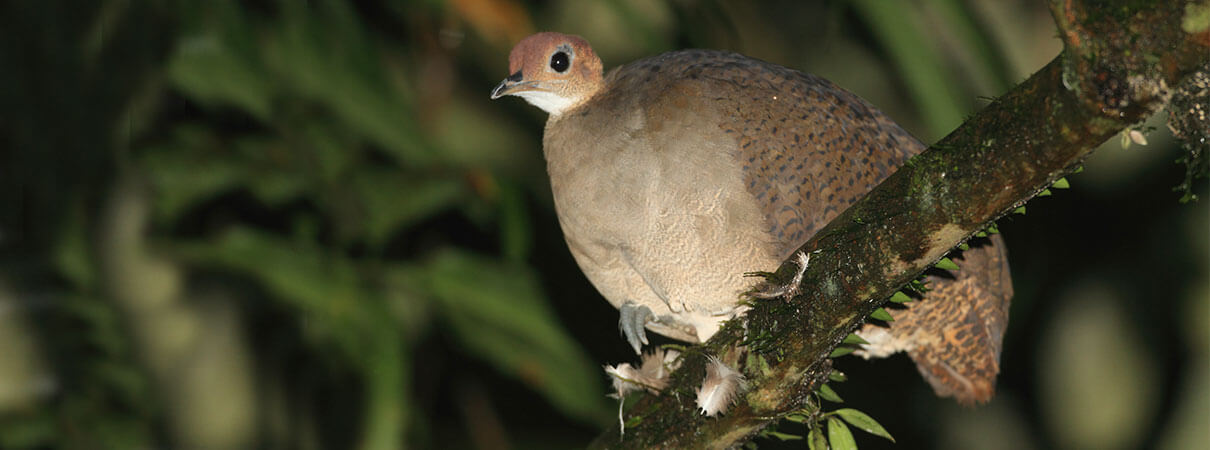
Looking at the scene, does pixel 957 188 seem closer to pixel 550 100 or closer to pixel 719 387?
pixel 719 387

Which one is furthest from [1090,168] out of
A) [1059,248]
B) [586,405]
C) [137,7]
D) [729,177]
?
[137,7]

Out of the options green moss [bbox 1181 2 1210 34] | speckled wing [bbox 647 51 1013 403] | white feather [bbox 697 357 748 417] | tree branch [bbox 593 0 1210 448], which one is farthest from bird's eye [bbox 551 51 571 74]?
green moss [bbox 1181 2 1210 34]

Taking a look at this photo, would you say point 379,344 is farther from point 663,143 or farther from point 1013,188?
point 1013,188

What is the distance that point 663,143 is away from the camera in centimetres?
251

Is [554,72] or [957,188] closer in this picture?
[957,188]

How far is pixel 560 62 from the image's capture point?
2.82m

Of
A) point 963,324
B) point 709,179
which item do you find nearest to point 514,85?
point 709,179

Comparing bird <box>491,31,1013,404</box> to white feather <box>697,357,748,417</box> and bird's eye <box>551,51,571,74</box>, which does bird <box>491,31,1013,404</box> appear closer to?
bird's eye <box>551,51,571,74</box>

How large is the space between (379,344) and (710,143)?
1147 millimetres

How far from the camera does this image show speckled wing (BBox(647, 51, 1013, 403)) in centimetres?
252

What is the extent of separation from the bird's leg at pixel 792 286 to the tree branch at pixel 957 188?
15 mm

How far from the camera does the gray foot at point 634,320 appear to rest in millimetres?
2871

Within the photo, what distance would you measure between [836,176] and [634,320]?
0.70m

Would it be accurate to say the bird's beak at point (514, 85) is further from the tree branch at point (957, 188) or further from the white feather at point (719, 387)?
the white feather at point (719, 387)
